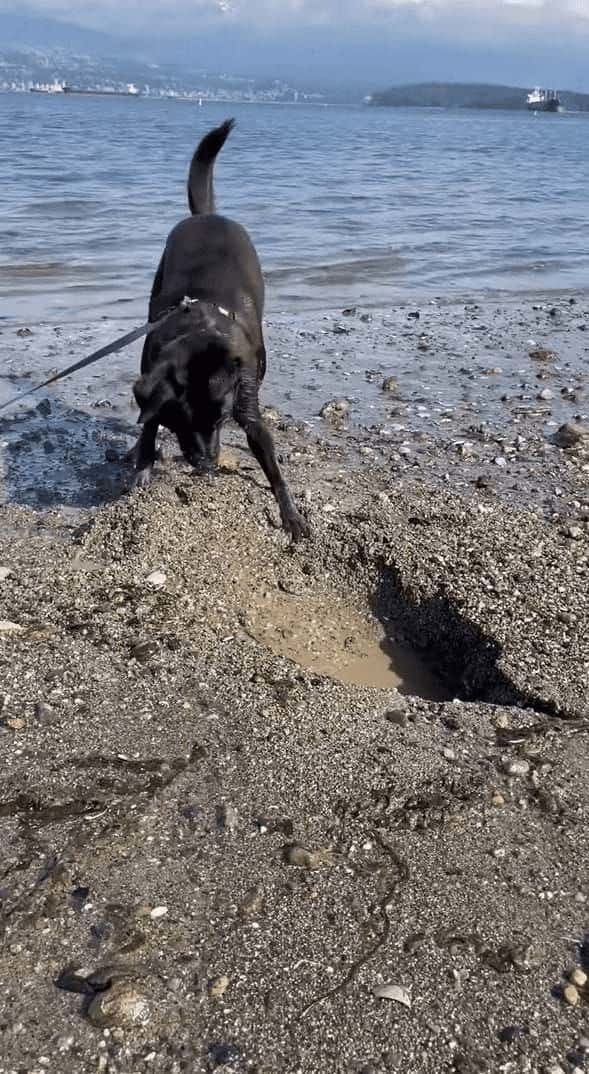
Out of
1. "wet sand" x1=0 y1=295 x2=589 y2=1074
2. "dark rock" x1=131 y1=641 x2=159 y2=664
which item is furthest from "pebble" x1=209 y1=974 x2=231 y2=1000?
"dark rock" x1=131 y1=641 x2=159 y2=664

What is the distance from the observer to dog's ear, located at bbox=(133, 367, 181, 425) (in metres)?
4.01

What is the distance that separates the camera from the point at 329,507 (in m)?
4.61

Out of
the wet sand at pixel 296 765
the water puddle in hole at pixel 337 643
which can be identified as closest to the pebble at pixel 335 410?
the wet sand at pixel 296 765

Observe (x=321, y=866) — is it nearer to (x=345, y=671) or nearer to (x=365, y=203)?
(x=345, y=671)

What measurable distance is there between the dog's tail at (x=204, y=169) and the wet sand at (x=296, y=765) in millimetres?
1750

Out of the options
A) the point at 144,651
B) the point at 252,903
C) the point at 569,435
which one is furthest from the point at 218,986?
the point at 569,435

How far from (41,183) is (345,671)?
46.9 ft

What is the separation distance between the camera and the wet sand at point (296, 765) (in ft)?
6.71

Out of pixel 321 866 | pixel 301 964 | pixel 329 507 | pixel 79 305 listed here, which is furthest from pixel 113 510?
pixel 79 305

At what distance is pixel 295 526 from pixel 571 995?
8.32 ft

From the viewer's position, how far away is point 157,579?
12.6 feet

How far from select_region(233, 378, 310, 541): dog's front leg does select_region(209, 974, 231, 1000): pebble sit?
2421mm

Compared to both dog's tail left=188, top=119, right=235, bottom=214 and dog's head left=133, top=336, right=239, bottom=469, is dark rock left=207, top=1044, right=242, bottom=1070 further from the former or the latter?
dog's tail left=188, top=119, right=235, bottom=214

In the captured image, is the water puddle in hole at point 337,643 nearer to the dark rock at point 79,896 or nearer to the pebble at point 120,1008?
the dark rock at point 79,896
